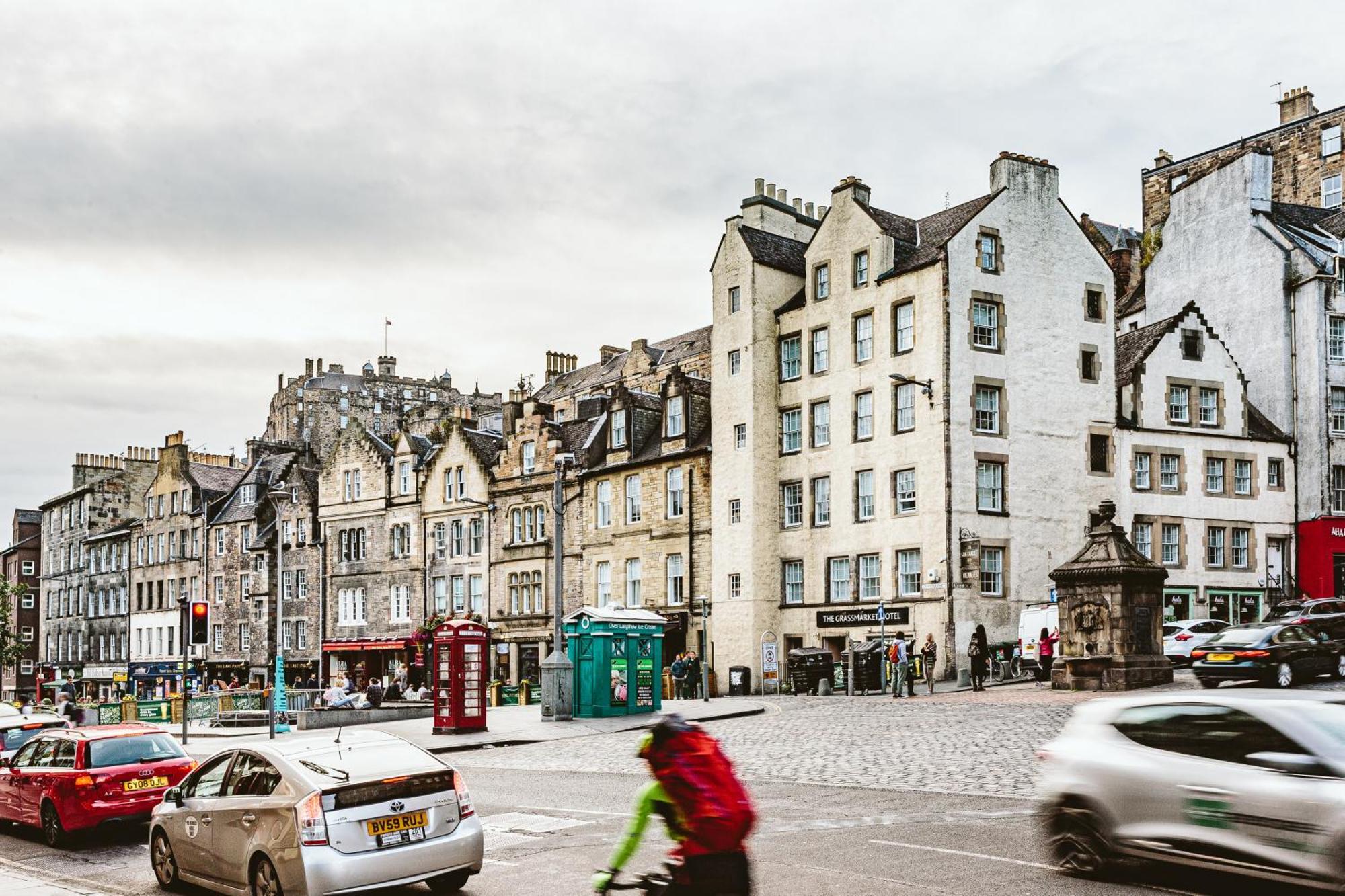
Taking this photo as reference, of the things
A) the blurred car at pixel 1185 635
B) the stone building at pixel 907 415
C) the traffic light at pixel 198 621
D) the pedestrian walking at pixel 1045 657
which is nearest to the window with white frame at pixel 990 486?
the stone building at pixel 907 415

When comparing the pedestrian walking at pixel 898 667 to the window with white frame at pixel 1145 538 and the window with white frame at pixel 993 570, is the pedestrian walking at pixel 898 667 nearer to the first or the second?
the window with white frame at pixel 993 570

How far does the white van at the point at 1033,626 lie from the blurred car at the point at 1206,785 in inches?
1227

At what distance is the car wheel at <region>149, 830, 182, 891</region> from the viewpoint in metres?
13.7

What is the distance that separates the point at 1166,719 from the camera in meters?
11.2

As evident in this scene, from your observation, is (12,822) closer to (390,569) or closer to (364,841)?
(364,841)

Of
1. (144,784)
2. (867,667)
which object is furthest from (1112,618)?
(144,784)

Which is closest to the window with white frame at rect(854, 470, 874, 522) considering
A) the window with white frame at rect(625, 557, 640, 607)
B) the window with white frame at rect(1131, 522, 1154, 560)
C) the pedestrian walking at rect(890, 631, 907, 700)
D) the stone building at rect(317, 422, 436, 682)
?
the pedestrian walking at rect(890, 631, 907, 700)

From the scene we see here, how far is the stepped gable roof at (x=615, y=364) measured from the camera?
72.8 metres

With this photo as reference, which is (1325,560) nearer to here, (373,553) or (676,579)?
(676,579)

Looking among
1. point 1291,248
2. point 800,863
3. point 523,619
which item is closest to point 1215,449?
point 1291,248

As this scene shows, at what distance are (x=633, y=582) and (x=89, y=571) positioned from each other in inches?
2124

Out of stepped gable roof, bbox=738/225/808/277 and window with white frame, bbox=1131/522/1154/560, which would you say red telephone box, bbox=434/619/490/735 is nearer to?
stepped gable roof, bbox=738/225/808/277

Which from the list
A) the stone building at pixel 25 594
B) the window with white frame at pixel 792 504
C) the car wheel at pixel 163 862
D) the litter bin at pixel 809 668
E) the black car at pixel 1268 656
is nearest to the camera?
the car wheel at pixel 163 862

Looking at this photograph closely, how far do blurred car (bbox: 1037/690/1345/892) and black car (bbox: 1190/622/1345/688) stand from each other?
2089cm
